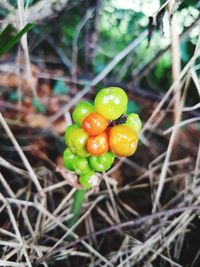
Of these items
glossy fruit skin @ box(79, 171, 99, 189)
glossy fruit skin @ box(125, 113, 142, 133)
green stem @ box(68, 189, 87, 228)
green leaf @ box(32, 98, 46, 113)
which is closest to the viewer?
glossy fruit skin @ box(125, 113, 142, 133)

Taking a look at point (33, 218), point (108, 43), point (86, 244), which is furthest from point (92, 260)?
point (108, 43)

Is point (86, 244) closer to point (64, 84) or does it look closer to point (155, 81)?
point (64, 84)

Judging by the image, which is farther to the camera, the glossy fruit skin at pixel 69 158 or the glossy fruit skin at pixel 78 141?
the glossy fruit skin at pixel 69 158

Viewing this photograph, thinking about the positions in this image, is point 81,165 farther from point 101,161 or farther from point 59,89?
point 59,89

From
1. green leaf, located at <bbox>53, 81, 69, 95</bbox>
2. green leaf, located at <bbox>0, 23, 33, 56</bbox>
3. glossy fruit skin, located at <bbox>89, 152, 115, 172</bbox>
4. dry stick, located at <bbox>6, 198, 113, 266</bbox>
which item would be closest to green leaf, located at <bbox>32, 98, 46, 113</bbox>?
green leaf, located at <bbox>53, 81, 69, 95</bbox>

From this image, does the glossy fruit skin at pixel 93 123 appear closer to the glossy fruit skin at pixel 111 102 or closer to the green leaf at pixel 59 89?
the glossy fruit skin at pixel 111 102

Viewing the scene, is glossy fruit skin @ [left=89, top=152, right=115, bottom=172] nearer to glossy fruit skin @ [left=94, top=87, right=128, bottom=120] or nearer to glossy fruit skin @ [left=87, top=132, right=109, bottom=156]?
glossy fruit skin @ [left=87, top=132, right=109, bottom=156]

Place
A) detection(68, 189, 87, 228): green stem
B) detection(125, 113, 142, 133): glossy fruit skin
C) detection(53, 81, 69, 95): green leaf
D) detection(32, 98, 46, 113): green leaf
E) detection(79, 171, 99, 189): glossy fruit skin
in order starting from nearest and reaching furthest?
detection(125, 113, 142, 133): glossy fruit skin, detection(79, 171, 99, 189): glossy fruit skin, detection(68, 189, 87, 228): green stem, detection(32, 98, 46, 113): green leaf, detection(53, 81, 69, 95): green leaf

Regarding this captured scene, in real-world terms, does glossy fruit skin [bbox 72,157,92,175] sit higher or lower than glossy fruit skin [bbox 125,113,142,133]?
lower

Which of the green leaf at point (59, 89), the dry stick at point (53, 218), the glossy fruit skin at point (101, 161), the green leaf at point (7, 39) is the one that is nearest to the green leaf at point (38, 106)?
the green leaf at point (59, 89)
